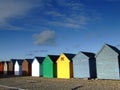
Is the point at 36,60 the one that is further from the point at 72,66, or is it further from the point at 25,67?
the point at 72,66

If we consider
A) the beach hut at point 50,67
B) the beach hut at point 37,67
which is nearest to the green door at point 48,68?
the beach hut at point 50,67

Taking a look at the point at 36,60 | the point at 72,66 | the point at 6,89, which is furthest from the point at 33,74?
the point at 6,89

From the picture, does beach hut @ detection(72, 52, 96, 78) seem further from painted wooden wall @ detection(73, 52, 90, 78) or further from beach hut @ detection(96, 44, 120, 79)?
beach hut @ detection(96, 44, 120, 79)

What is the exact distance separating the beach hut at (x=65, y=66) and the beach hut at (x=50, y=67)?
3.64 feet

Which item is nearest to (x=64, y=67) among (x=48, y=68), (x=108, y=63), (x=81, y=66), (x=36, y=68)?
(x=81, y=66)

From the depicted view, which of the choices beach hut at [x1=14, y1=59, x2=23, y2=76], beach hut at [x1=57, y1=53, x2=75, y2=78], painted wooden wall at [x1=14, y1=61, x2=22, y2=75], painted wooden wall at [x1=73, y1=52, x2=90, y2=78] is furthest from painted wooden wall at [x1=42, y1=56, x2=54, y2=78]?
beach hut at [x1=14, y1=59, x2=23, y2=76]

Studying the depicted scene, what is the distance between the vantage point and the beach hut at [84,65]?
37406 mm

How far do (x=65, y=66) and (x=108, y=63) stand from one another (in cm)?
937

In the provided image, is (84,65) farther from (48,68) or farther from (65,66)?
(48,68)

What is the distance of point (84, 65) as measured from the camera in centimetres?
3791

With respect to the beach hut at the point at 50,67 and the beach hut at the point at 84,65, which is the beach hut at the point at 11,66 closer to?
the beach hut at the point at 50,67

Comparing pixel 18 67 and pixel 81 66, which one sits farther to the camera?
pixel 18 67

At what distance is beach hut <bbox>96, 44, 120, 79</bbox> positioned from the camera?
3306cm

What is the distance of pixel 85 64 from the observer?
1487 inches
